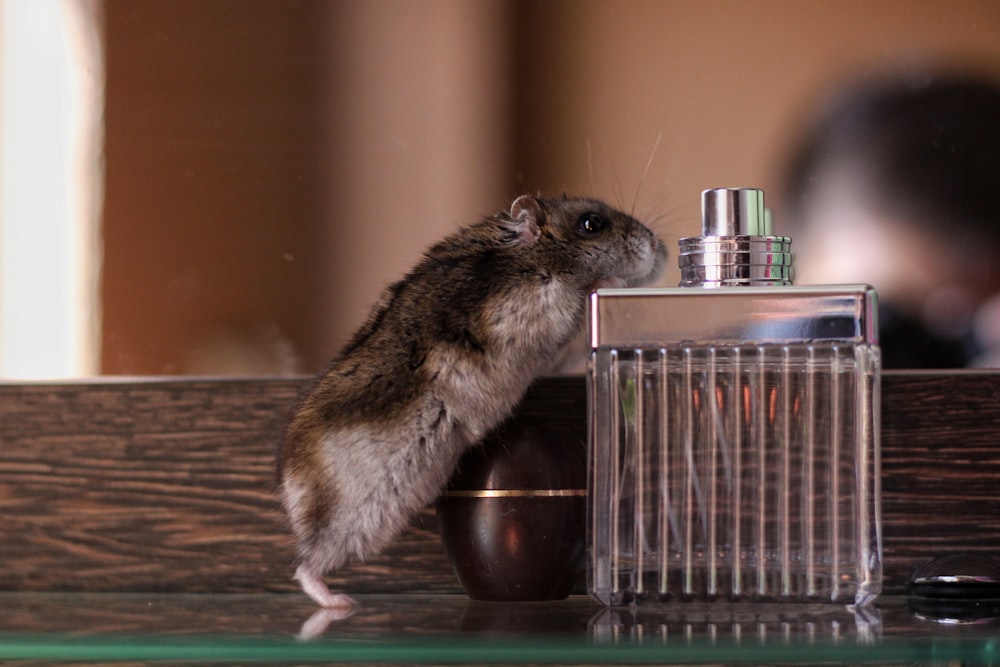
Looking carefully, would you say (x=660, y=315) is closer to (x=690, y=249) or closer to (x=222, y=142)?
(x=690, y=249)

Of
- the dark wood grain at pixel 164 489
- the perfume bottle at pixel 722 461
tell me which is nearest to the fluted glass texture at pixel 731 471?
the perfume bottle at pixel 722 461

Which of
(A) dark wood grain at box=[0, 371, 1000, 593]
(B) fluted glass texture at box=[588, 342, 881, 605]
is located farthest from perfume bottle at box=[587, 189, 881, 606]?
(A) dark wood grain at box=[0, 371, 1000, 593]

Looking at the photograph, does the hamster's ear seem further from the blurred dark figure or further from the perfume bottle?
the blurred dark figure

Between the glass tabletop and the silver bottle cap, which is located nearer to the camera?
the glass tabletop

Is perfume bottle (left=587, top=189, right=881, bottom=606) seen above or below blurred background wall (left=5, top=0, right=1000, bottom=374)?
below

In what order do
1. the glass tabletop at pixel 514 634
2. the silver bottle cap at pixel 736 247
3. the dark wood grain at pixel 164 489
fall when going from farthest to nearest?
the dark wood grain at pixel 164 489 → the silver bottle cap at pixel 736 247 → the glass tabletop at pixel 514 634

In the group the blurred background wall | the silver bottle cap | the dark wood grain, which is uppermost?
the blurred background wall

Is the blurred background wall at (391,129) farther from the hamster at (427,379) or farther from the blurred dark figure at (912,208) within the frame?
the hamster at (427,379)

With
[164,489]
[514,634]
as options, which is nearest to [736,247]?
[514,634]
